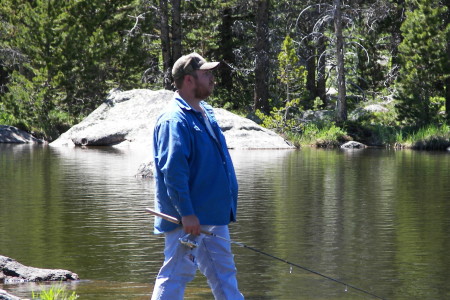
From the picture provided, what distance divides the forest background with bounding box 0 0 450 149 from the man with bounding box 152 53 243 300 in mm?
25735

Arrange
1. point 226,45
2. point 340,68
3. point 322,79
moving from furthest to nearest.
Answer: point 322,79 → point 226,45 → point 340,68

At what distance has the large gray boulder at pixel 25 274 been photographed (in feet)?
26.5

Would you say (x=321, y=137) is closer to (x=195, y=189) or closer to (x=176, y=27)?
(x=176, y=27)

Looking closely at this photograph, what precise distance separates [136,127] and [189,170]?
2669 centimetres

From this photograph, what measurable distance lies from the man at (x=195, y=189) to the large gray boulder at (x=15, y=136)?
2943 centimetres

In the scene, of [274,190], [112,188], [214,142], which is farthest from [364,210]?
[214,142]

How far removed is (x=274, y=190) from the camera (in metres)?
16.5

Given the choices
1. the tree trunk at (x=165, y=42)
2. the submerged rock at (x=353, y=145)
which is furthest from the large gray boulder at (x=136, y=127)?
the tree trunk at (x=165, y=42)

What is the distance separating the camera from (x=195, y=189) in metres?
5.57

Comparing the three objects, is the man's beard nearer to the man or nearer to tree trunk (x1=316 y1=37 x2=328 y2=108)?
the man

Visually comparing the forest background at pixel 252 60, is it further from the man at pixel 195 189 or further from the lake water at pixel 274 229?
the man at pixel 195 189

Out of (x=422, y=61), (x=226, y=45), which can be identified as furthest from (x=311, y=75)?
(x=422, y=61)

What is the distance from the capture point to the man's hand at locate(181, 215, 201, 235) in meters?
5.41

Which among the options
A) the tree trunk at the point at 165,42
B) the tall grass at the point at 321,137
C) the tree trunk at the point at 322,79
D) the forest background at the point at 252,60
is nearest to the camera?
the tall grass at the point at 321,137
